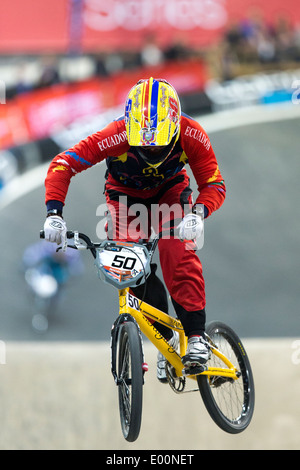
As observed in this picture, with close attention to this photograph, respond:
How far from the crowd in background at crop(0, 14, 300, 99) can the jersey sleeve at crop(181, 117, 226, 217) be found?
449 inches

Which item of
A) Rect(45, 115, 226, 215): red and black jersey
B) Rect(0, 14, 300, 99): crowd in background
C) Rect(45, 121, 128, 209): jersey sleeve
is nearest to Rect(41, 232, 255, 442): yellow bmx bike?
Rect(45, 121, 128, 209): jersey sleeve

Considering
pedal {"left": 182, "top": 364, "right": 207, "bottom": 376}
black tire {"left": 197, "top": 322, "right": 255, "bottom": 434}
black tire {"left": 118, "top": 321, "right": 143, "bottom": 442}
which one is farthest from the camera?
black tire {"left": 197, "top": 322, "right": 255, "bottom": 434}

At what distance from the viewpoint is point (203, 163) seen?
5.00 metres

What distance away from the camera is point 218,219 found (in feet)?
50.5

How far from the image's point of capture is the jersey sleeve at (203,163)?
4902 mm

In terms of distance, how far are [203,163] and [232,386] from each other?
71.7 inches

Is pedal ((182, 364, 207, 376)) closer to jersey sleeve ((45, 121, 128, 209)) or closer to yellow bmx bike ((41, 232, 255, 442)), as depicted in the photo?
yellow bmx bike ((41, 232, 255, 442))

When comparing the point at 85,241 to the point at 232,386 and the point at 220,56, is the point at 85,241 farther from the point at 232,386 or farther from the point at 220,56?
the point at 220,56

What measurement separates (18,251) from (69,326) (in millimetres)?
1938

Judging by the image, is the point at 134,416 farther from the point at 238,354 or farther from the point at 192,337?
the point at 238,354

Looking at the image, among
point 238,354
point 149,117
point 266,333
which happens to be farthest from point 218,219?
point 149,117

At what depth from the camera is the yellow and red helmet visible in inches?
179

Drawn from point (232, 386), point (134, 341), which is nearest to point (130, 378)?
point (134, 341)

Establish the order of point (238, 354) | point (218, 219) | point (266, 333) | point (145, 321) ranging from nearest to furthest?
point (145, 321)
point (238, 354)
point (266, 333)
point (218, 219)
